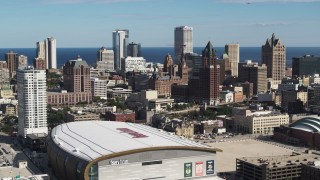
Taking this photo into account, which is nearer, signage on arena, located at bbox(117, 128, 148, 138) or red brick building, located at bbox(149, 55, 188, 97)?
signage on arena, located at bbox(117, 128, 148, 138)

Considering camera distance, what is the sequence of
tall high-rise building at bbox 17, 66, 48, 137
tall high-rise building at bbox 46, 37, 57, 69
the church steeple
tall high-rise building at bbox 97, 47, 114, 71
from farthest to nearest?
tall high-rise building at bbox 97, 47, 114, 71 < tall high-rise building at bbox 46, 37, 57, 69 < the church steeple < tall high-rise building at bbox 17, 66, 48, 137

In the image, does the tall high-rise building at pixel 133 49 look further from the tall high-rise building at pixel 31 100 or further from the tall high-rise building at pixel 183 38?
the tall high-rise building at pixel 31 100

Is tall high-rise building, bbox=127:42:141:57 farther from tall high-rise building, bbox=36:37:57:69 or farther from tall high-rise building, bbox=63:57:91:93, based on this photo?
tall high-rise building, bbox=63:57:91:93

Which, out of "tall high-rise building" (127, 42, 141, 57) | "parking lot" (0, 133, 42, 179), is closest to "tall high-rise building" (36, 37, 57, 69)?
"tall high-rise building" (127, 42, 141, 57)

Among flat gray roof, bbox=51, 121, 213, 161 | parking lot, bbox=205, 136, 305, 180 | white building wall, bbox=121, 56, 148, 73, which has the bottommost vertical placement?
parking lot, bbox=205, 136, 305, 180

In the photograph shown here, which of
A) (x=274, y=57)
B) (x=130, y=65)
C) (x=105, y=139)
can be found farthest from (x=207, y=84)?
(x=130, y=65)

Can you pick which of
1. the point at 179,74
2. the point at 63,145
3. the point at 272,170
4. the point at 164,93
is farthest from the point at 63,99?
the point at 272,170
